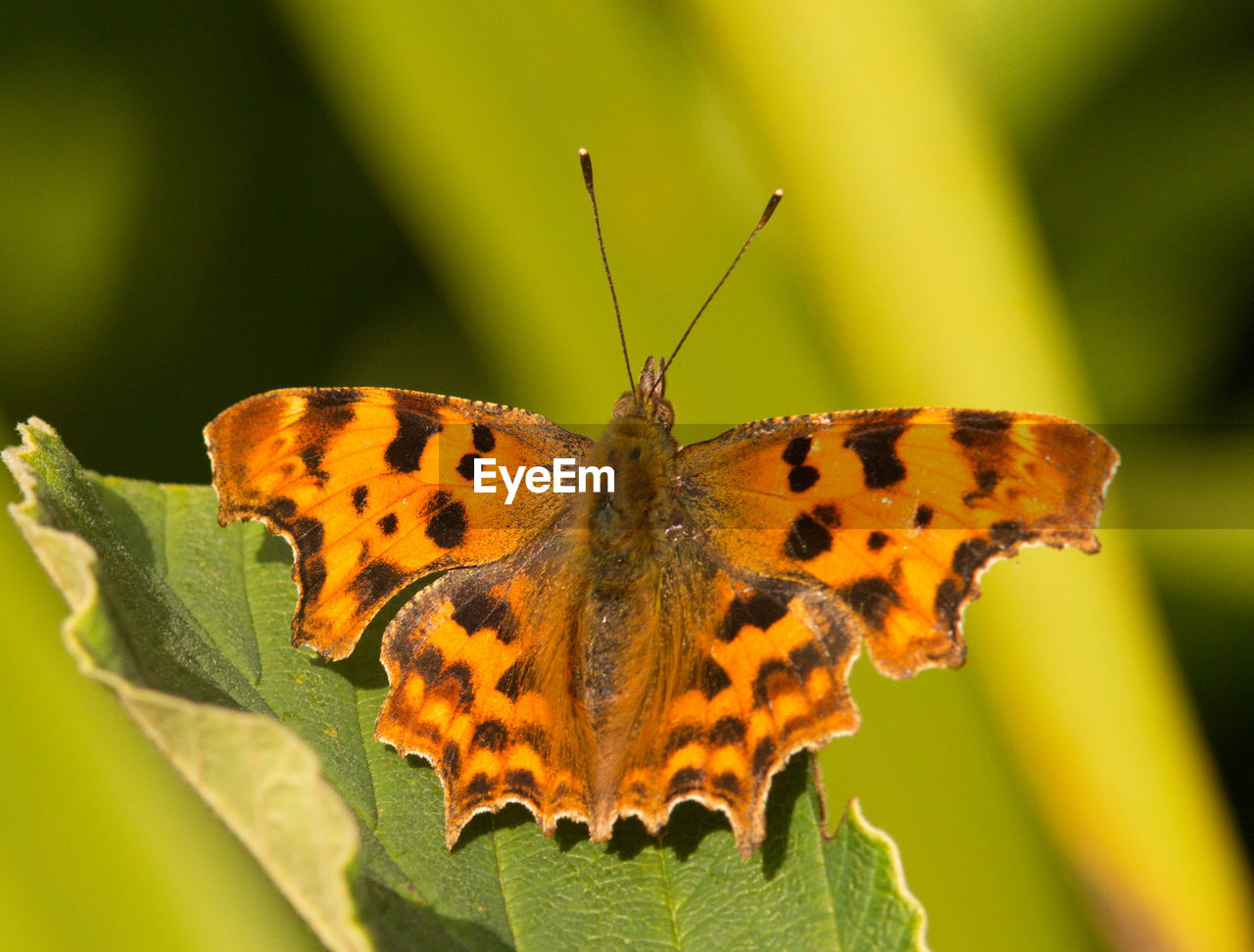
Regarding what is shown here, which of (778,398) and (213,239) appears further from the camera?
(213,239)

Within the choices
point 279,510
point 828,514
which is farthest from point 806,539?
point 279,510

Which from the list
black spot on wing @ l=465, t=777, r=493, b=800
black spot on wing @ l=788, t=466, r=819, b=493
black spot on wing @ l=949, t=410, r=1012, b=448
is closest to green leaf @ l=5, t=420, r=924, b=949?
black spot on wing @ l=465, t=777, r=493, b=800

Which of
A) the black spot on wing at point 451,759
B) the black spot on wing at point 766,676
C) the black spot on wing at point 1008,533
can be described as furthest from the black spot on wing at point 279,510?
the black spot on wing at point 1008,533


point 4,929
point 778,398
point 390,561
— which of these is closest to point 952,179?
point 778,398

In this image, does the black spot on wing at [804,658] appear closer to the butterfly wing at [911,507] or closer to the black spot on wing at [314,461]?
the butterfly wing at [911,507]

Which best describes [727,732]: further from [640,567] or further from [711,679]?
[640,567]

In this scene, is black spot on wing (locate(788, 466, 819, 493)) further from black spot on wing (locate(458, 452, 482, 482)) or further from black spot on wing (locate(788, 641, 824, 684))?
black spot on wing (locate(458, 452, 482, 482))

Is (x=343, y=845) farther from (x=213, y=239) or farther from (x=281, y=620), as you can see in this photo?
(x=213, y=239)
